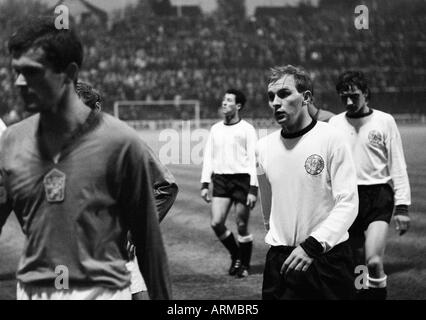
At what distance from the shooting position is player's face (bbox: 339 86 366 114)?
5.83m

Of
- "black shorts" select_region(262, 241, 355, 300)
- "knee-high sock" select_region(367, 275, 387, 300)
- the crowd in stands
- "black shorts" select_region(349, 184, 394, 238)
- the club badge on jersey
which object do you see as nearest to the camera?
the club badge on jersey

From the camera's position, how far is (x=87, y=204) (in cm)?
217

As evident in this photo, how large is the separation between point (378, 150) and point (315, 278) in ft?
7.38

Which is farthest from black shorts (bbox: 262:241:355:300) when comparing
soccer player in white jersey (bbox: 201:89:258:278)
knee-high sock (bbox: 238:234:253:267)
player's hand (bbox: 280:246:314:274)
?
soccer player in white jersey (bbox: 201:89:258:278)

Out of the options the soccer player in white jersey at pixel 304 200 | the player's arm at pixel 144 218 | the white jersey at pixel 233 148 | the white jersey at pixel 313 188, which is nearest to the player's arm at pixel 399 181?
the soccer player in white jersey at pixel 304 200

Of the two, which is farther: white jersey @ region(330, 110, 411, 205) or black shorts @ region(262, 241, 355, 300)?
white jersey @ region(330, 110, 411, 205)

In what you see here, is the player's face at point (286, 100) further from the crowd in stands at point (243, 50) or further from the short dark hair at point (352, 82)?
the crowd in stands at point (243, 50)

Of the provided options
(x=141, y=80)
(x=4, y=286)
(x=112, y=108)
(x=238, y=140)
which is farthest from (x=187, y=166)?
(x=4, y=286)

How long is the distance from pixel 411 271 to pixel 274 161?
160 inches

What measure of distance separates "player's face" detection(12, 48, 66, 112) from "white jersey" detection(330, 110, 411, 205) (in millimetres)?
3976

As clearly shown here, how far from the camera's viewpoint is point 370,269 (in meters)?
5.72

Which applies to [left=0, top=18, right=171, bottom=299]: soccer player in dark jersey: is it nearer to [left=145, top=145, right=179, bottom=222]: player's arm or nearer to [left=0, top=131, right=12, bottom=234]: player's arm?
[left=0, top=131, right=12, bottom=234]: player's arm
